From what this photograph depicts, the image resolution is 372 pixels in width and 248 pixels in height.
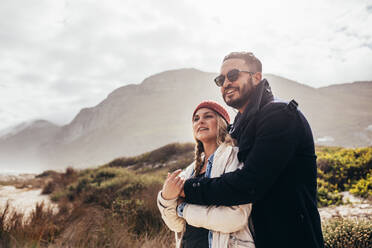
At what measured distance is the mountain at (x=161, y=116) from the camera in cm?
5988

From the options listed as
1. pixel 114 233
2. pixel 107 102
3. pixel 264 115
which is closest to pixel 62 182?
Answer: pixel 114 233

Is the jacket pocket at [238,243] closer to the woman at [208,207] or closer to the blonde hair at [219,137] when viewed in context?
the woman at [208,207]

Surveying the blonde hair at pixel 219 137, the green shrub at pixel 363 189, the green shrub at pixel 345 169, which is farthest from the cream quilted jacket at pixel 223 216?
the green shrub at pixel 345 169

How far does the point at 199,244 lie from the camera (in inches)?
72.9

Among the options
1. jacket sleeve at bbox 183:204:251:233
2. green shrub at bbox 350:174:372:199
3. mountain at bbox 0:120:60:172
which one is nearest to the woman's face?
jacket sleeve at bbox 183:204:251:233

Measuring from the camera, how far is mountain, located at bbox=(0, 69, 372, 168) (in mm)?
59875

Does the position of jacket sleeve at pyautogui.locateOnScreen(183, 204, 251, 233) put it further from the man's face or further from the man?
the man's face

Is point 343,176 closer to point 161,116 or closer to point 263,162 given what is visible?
point 263,162

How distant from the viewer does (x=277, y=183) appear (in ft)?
5.00

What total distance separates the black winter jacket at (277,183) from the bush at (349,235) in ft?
7.96

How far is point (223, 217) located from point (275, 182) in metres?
0.42

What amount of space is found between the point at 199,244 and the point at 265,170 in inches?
35.7

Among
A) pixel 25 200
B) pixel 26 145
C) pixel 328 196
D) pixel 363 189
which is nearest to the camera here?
pixel 363 189

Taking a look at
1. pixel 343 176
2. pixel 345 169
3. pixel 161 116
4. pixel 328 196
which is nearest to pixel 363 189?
pixel 328 196
